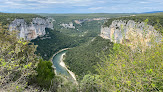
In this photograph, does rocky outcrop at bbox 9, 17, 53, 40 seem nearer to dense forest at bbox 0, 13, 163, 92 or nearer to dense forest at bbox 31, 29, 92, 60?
dense forest at bbox 31, 29, 92, 60

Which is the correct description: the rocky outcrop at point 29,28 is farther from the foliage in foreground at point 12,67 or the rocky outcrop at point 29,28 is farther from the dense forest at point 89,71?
the foliage in foreground at point 12,67

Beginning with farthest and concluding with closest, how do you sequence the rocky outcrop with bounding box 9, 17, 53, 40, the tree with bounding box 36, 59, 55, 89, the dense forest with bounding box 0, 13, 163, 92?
the rocky outcrop with bounding box 9, 17, 53, 40, the tree with bounding box 36, 59, 55, 89, the dense forest with bounding box 0, 13, 163, 92

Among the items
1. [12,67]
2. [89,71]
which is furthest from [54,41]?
[12,67]

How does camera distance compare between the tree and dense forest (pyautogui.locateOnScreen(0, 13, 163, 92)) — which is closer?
dense forest (pyautogui.locateOnScreen(0, 13, 163, 92))

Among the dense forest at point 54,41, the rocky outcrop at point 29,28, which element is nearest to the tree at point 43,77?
the rocky outcrop at point 29,28

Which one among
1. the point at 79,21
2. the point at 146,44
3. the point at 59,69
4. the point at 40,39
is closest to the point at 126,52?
the point at 146,44

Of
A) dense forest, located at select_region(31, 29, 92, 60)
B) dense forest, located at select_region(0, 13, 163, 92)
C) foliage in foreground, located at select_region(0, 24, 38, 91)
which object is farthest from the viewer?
dense forest, located at select_region(31, 29, 92, 60)

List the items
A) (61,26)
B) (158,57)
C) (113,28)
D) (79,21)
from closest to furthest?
(158,57)
(113,28)
(61,26)
(79,21)

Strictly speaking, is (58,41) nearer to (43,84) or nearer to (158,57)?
(43,84)

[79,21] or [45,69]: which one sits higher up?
[79,21]

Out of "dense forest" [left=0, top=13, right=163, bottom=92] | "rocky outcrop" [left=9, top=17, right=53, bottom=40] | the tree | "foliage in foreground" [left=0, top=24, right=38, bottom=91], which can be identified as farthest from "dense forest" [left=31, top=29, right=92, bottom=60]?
"foliage in foreground" [left=0, top=24, right=38, bottom=91]

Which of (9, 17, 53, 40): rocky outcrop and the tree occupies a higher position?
(9, 17, 53, 40): rocky outcrop
